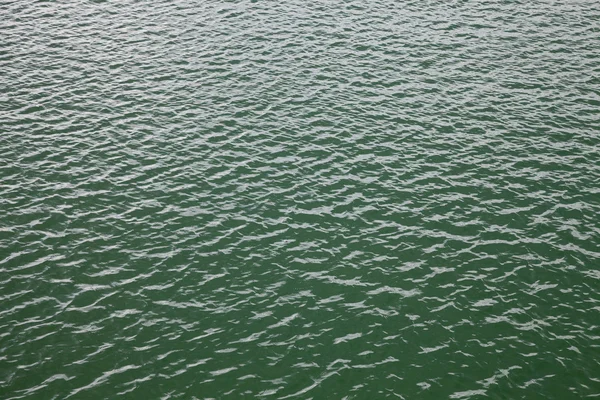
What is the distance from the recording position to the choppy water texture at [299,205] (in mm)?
31750

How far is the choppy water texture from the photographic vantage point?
104ft

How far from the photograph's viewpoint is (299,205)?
140 feet

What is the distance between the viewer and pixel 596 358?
3200 centimetres

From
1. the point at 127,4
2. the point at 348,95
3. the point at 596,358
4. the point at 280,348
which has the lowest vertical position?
the point at 596,358

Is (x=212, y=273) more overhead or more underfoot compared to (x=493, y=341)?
more overhead

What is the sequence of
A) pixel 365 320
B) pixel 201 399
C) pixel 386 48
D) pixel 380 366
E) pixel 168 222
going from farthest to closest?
1. pixel 386 48
2. pixel 168 222
3. pixel 365 320
4. pixel 380 366
5. pixel 201 399

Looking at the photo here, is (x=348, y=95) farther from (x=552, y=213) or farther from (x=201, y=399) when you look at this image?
(x=201, y=399)

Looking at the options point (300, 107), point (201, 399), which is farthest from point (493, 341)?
point (300, 107)

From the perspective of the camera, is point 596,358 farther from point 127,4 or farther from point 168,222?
point 127,4

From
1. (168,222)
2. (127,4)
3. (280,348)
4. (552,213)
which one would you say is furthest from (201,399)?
(127,4)

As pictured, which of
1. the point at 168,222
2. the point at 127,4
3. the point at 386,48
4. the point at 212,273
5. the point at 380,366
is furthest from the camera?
the point at 127,4

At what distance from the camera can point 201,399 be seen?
1168 inches

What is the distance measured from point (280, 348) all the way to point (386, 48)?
1501 inches

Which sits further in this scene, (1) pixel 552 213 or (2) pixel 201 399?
(1) pixel 552 213
